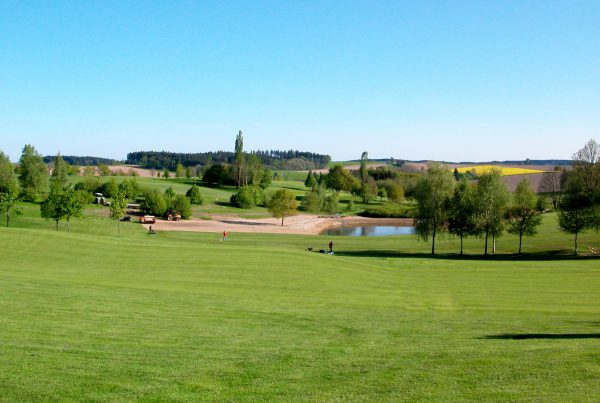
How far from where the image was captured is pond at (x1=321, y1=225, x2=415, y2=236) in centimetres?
8841

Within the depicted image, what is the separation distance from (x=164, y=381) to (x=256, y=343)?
15.6 ft

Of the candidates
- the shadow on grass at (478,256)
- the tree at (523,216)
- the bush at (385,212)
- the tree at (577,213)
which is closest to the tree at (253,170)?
the bush at (385,212)

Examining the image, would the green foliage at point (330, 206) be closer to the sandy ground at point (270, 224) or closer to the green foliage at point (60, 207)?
the sandy ground at point (270, 224)

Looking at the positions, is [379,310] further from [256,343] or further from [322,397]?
[322,397]

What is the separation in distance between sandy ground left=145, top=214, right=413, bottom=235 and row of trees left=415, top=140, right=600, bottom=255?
30.2 m

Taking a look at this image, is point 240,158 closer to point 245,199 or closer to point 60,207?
point 245,199

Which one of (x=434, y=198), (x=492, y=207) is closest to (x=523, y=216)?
(x=492, y=207)

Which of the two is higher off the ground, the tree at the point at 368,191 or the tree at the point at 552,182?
the tree at the point at 552,182

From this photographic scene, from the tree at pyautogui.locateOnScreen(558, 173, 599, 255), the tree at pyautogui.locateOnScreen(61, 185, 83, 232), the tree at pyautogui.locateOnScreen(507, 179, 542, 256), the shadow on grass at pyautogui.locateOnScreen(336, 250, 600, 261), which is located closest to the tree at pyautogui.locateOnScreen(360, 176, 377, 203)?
the tree at pyautogui.locateOnScreen(507, 179, 542, 256)

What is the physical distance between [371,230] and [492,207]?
41.0 metres

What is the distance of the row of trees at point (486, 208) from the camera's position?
55219 millimetres

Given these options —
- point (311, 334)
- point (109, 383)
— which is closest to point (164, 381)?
point (109, 383)

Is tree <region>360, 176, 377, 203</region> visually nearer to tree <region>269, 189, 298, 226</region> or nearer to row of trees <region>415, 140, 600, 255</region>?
tree <region>269, 189, 298, 226</region>

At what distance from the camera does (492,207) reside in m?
55.3
